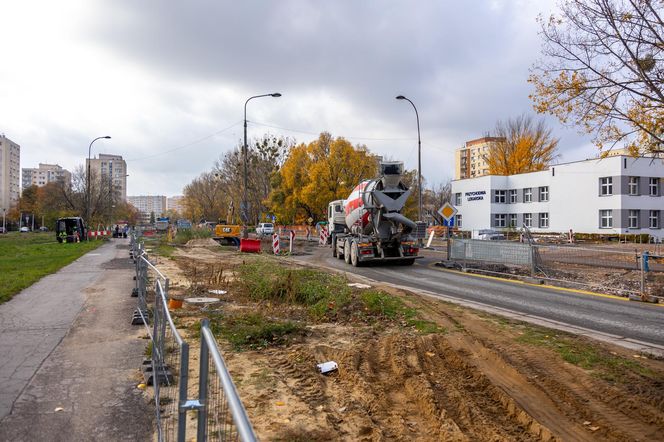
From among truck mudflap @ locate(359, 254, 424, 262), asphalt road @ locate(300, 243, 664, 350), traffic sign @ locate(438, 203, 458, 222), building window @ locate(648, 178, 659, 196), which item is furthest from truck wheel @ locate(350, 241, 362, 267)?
building window @ locate(648, 178, 659, 196)

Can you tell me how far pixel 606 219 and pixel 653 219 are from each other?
4576mm

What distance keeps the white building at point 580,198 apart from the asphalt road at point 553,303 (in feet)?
93.1

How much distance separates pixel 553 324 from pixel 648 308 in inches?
148

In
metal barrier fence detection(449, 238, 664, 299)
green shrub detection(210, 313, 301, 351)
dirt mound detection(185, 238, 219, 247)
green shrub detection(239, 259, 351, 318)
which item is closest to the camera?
green shrub detection(210, 313, 301, 351)

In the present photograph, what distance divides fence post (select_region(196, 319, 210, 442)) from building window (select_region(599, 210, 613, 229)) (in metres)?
48.3

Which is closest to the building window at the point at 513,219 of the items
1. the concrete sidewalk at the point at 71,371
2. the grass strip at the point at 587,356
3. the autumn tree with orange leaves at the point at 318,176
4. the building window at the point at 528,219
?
the building window at the point at 528,219

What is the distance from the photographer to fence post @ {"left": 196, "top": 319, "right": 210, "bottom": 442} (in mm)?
2215

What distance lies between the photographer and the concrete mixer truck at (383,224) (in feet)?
64.6

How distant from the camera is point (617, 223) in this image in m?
42.3

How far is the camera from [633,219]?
42844 mm

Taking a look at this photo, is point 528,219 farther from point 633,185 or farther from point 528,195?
point 633,185

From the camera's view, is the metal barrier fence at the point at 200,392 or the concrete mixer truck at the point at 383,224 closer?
the metal barrier fence at the point at 200,392

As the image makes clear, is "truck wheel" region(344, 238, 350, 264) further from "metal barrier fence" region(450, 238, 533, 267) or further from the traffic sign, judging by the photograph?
"metal barrier fence" region(450, 238, 533, 267)

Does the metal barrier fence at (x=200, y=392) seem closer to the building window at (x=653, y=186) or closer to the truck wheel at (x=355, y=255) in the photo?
the truck wheel at (x=355, y=255)
